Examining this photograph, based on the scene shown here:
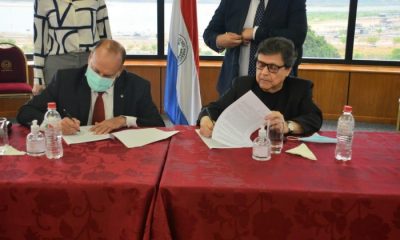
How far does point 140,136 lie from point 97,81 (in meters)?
0.41

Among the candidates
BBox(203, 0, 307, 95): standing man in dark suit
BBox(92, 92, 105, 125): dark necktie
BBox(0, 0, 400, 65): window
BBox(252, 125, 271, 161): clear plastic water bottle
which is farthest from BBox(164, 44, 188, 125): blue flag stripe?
BBox(252, 125, 271, 161): clear plastic water bottle

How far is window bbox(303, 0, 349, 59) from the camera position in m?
5.86

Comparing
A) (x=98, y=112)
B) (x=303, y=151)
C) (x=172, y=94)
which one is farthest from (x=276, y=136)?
(x=172, y=94)

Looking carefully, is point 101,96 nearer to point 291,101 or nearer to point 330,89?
point 291,101

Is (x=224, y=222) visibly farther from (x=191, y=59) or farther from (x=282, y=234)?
(x=191, y=59)

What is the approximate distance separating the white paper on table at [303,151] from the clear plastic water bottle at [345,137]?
0.10 meters

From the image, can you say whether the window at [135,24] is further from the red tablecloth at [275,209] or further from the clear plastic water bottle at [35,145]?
the red tablecloth at [275,209]

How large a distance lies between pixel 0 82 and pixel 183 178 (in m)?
4.29

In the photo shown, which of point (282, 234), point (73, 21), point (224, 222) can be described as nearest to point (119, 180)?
point (224, 222)

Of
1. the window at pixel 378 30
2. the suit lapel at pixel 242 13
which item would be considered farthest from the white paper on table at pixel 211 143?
the window at pixel 378 30

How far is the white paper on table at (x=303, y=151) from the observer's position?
183 cm

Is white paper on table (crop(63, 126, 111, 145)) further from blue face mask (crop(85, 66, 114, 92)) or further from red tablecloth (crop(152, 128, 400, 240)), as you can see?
red tablecloth (crop(152, 128, 400, 240))

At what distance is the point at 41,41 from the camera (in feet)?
9.88

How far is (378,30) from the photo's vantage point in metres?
5.84
